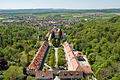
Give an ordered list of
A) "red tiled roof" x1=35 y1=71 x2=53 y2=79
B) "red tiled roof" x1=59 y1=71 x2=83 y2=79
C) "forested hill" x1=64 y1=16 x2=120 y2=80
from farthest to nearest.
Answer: "red tiled roof" x1=59 y1=71 x2=83 y2=79 < "red tiled roof" x1=35 y1=71 x2=53 y2=79 < "forested hill" x1=64 y1=16 x2=120 y2=80

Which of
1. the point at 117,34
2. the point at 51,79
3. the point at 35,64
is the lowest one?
the point at 51,79

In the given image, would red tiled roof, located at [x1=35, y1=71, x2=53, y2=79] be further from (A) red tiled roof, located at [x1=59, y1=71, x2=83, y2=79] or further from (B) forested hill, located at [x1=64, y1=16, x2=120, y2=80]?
(B) forested hill, located at [x1=64, y1=16, x2=120, y2=80]

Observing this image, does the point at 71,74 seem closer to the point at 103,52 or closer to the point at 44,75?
the point at 44,75

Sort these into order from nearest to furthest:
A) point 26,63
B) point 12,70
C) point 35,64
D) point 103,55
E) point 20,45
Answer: point 12,70, point 35,64, point 26,63, point 103,55, point 20,45

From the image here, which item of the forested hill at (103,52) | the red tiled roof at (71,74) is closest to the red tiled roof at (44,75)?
the red tiled roof at (71,74)

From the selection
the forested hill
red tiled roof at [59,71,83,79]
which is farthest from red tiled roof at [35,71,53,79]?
the forested hill

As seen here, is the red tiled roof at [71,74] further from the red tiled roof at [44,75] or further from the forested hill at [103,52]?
the forested hill at [103,52]

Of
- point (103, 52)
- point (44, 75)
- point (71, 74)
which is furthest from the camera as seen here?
point (103, 52)

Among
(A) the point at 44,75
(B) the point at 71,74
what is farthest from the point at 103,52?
(A) the point at 44,75

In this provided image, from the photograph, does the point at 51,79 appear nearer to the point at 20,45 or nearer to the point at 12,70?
the point at 12,70

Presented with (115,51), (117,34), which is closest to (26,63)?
(115,51)

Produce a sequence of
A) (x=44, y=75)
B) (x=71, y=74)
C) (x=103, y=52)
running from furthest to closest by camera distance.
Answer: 1. (x=103, y=52)
2. (x=71, y=74)
3. (x=44, y=75)
